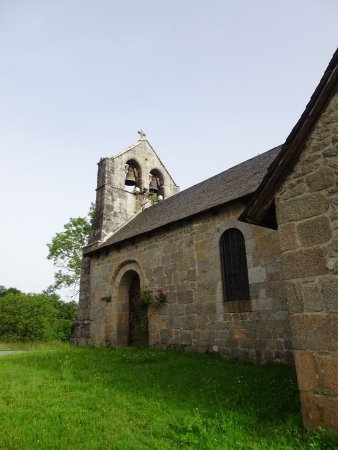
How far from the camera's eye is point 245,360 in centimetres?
717

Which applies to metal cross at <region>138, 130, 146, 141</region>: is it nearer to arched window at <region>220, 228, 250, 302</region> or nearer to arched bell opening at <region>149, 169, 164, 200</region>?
arched bell opening at <region>149, 169, 164, 200</region>

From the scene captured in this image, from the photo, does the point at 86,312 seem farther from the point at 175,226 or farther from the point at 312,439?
the point at 312,439

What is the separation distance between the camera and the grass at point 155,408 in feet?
10.5

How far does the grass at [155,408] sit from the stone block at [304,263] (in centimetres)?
156

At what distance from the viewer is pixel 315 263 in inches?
139

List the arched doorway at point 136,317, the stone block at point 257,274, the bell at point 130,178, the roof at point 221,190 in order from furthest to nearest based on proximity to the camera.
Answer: the bell at point 130,178
the arched doorway at point 136,317
the roof at point 221,190
the stone block at point 257,274

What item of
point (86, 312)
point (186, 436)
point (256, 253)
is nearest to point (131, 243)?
point (86, 312)

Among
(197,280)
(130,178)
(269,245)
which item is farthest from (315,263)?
(130,178)

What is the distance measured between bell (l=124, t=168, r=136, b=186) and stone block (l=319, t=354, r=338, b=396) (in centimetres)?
1354

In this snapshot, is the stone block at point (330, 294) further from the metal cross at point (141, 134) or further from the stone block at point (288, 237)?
the metal cross at point (141, 134)

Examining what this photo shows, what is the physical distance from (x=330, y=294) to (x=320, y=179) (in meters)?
1.30

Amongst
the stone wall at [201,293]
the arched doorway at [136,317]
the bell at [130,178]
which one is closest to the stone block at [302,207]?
the stone wall at [201,293]

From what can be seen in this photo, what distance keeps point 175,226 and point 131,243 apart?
94.8 inches

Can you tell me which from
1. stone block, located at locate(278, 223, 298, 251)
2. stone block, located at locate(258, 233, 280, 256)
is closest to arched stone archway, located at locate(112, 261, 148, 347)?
stone block, located at locate(258, 233, 280, 256)
